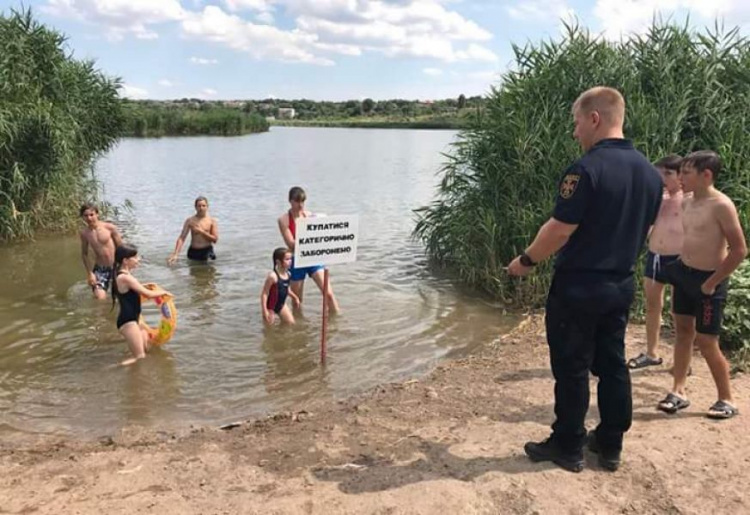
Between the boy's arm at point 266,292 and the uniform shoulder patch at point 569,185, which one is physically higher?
the uniform shoulder patch at point 569,185

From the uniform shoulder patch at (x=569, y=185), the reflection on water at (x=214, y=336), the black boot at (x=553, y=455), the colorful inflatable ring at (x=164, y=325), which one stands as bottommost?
the reflection on water at (x=214, y=336)

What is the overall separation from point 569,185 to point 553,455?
65.1 inches

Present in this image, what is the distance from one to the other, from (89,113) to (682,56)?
500 inches

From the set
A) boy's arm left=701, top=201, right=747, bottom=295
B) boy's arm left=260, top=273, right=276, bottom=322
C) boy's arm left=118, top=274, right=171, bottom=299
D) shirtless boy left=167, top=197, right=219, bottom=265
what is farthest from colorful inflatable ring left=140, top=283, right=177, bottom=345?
boy's arm left=701, top=201, right=747, bottom=295

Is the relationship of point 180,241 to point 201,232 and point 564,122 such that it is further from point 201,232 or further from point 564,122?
point 564,122

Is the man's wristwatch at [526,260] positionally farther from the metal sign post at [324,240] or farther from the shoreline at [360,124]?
the shoreline at [360,124]

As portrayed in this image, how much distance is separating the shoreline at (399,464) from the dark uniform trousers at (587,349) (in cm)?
27

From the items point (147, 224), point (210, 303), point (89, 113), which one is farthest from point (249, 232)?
point (210, 303)

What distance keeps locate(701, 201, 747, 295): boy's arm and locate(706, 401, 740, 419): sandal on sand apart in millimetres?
883

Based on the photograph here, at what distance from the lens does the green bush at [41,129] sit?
13.0m

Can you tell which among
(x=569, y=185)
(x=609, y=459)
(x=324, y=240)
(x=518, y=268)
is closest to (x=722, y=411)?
(x=609, y=459)

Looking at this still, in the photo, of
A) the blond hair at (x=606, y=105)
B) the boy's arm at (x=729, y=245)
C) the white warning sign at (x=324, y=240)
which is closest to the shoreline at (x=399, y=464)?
the boy's arm at (x=729, y=245)

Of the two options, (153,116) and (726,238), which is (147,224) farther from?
(153,116)

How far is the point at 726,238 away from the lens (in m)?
4.61
